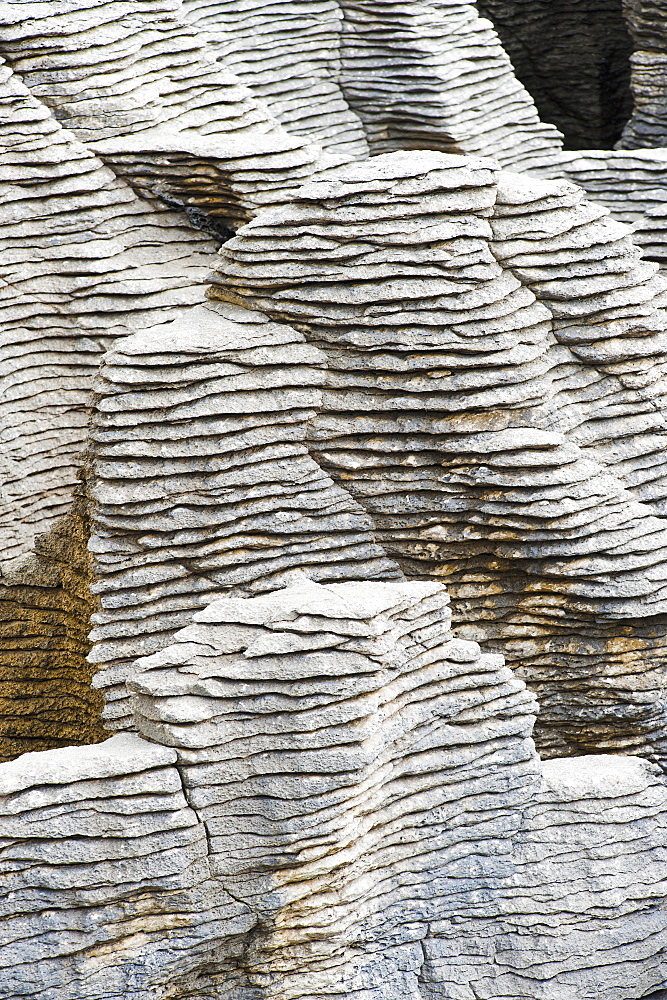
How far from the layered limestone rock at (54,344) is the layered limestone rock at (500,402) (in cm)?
125

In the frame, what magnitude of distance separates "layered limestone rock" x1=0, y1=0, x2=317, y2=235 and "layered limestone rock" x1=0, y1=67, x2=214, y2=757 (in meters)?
0.26

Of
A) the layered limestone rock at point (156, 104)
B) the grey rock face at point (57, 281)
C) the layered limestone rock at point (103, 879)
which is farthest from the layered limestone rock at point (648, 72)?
the layered limestone rock at point (103, 879)

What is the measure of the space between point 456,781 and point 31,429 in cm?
475

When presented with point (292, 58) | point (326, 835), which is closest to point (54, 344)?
point (292, 58)

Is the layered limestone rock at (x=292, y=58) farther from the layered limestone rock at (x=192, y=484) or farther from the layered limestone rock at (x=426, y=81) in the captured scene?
Answer: the layered limestone rock at (x=192, y=484)

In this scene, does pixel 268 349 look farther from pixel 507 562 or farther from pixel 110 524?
pixel 507 562

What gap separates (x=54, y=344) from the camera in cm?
1010

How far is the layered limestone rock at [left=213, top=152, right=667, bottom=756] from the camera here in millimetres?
8555

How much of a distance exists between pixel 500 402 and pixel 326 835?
10.9ft

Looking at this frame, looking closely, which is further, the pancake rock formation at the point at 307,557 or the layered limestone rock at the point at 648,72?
the layered limestone rock at the point at 648,72

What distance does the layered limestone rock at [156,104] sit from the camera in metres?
9.73

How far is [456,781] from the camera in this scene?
8000 millimetres

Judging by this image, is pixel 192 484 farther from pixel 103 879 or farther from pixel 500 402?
pixel 103 879

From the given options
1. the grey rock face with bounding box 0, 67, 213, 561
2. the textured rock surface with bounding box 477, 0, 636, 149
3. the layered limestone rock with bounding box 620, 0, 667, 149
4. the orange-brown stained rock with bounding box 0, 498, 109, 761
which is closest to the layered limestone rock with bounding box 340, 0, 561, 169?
the layered limestone rock with bounding box 620, 0, 667, 149
